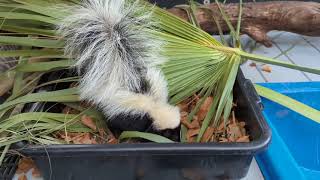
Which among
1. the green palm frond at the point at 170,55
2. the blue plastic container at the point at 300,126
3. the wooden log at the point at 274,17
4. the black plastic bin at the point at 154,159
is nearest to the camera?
the black plastic bin at the point at 154,159

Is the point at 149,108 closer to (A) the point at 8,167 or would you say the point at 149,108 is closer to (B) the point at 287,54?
(A) the point at 8,167

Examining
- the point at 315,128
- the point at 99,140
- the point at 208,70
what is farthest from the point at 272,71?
the point at 99,140

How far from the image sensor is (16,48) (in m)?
0.72

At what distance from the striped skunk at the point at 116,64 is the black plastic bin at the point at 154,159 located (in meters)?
0.06

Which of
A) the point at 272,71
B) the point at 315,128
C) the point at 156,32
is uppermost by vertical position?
the point at 156,32

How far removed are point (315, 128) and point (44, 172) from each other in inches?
25.7

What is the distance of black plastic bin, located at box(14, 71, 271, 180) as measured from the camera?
1.72 ft

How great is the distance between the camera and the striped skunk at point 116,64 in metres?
0.55

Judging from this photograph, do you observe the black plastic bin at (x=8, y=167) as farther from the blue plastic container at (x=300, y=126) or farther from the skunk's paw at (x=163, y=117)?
the blue plastic container at (x=300, y=126)

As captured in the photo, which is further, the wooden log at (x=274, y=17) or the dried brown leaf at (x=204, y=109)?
the wooden log at (x=274, y=17)

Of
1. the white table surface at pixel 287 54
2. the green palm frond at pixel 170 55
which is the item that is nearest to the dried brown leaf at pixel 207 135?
the green palm frond at pixel 170 55

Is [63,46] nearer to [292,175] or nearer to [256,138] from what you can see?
[256,138]

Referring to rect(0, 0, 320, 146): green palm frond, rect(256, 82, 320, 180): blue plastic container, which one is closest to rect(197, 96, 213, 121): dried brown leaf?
rect(0, 0, 320, 146): green palm frond

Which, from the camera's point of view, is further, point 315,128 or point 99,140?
point 315,128
